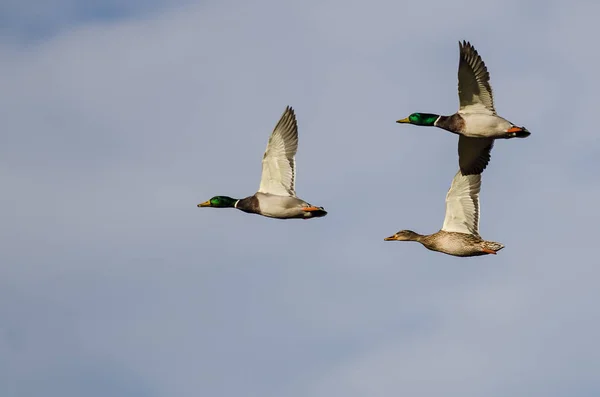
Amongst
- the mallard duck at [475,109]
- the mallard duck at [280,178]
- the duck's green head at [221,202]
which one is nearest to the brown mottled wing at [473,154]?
the mallard duck at [475,109]

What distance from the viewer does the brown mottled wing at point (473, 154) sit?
63.2 m

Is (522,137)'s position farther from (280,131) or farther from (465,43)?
(280,131)

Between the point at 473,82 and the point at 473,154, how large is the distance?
2890 mm

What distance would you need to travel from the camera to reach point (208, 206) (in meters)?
65.2

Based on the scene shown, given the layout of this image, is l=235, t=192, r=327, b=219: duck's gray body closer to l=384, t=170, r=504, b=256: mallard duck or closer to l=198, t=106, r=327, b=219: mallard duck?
l=198, t=106, r=327, b=219: mallard duck

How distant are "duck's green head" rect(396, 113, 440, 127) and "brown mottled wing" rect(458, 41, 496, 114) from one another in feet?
5.16

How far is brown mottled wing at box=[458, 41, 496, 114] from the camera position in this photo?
6109 centimetres

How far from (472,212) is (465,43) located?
4883mm

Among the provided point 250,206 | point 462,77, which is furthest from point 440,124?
point 250,206

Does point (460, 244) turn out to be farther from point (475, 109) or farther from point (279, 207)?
point (279, 207)

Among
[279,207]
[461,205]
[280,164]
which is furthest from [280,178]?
[461,205]

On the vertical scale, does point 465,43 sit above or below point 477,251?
above

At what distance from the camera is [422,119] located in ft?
208

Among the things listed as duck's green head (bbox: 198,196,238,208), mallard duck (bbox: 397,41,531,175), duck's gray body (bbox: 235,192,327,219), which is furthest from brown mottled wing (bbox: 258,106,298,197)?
mallard duck (bbox: 397,41,531,175)
